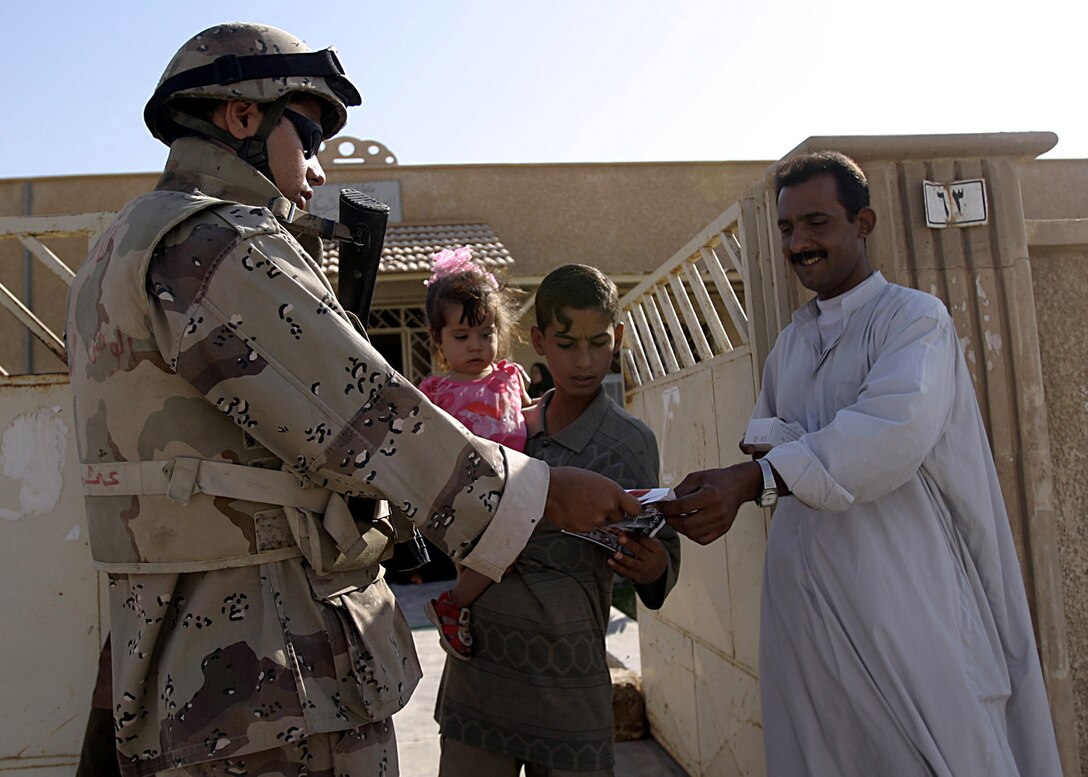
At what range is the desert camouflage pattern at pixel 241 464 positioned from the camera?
4.57 ft

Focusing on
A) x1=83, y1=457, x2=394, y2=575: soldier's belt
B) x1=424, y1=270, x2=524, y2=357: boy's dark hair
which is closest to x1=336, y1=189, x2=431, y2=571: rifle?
x1=83, y1=457, x2=394, y2=575: soldier's belt

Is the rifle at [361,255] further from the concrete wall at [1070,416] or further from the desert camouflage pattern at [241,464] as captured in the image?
the concrete wall at [1070,416]

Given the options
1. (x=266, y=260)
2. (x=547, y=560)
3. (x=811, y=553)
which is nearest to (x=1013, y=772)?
(x=811, y=553)

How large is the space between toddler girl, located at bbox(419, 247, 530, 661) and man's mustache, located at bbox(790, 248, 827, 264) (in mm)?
819

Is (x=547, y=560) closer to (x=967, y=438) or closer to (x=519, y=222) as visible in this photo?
(x=967, y=438)

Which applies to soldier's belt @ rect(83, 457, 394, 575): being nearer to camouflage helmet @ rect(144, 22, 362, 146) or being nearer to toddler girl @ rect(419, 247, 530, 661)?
camouflage helmet @ rect(144, 22, 362, 146)

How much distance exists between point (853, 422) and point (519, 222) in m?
11.5

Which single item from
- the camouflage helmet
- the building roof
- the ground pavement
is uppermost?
the building roof

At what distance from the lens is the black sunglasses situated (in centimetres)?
169

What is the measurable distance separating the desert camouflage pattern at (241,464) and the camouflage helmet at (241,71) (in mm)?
219

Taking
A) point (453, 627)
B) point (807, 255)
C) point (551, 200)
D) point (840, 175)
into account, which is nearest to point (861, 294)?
point (807, 255)

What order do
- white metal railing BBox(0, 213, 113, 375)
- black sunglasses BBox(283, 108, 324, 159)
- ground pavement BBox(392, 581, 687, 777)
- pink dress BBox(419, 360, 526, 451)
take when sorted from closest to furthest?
black sunglasses BBox(283, 108, 324, 159), pink dress BBox(419, 360, 526, 451), white metal railing BBox(0, 213, 113, 375), ground pavement BBox(392, 581, 687, 777)

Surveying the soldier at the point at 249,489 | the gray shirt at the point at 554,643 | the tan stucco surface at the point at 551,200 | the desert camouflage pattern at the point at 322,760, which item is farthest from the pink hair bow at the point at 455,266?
the tan stucco surface at the point at 551,200

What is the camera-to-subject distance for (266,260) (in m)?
1.41
